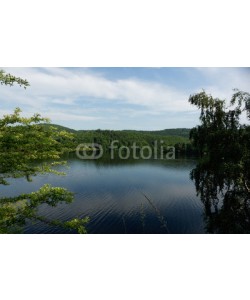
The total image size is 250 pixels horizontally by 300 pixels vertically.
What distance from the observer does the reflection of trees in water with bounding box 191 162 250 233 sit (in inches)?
376

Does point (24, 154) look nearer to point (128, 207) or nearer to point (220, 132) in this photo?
point (220, 132)

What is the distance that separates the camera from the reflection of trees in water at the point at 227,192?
9.54m

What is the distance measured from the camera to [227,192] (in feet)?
36.1

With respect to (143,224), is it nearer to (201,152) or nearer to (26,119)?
(201,152)

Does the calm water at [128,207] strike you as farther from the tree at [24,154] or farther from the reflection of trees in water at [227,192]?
the tree at [24,154]

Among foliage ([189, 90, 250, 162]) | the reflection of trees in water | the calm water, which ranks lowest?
the calm water

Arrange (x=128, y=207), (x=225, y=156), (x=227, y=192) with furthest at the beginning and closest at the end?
(x=128, y=207) → (x=227, y=192) → (x=225, y=156)

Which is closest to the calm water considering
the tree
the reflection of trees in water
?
the reflection of trees in water

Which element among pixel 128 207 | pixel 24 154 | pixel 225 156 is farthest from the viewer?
pixel 128 207

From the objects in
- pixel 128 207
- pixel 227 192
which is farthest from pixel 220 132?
pixel 128 207

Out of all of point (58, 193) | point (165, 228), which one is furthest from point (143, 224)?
point (58, 193)

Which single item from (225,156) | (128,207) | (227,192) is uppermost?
(225,156)

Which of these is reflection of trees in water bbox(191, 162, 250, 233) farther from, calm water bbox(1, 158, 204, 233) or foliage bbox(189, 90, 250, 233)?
calm water bbox(1, 158, 204, 233)

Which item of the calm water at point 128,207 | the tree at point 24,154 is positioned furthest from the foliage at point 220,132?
the tree at point 24,154
